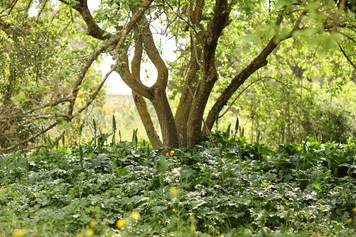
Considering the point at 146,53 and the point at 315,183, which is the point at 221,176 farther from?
the point at 146,53

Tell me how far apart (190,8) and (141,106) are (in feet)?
8.05

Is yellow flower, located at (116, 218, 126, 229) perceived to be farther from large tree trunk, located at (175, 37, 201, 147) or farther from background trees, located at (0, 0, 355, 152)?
large tree trunk, located at (175, 37, 201, 147)

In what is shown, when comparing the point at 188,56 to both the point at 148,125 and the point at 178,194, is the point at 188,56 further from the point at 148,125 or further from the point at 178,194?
the point at 178,194

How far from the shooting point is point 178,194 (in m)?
5.25

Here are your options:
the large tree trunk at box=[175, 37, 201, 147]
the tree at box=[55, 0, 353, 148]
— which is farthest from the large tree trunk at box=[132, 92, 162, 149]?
the large tree trunk at box=[175, 37, 201, 147]

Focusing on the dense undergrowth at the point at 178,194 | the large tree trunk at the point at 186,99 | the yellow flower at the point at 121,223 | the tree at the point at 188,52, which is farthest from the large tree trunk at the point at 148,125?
the yellow flower at the point at 121,223

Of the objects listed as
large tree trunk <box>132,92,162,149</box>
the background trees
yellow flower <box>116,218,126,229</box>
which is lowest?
yellow flower <box>116,218,126,229</box>

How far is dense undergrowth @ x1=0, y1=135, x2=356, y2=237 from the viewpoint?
4.69 m

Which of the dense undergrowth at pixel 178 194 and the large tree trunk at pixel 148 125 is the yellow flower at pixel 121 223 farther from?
the large tree trunk at pixel 148 125

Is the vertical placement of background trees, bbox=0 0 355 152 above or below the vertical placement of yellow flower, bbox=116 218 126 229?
above

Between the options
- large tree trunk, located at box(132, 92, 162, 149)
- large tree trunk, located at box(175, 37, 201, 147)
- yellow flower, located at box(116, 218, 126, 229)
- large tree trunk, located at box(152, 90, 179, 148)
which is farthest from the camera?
large tree trunk, located at box(132, 92, 162, 149)

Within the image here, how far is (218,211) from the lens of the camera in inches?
203

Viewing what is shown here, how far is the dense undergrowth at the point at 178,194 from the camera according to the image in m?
4.69

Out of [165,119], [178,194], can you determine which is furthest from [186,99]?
[178,194]
